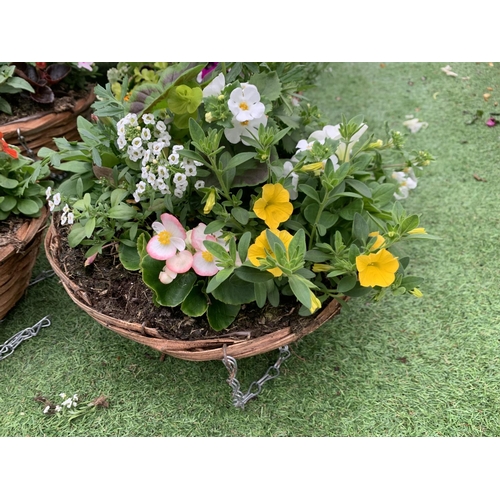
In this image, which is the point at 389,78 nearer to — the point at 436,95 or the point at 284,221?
the point at 436,95

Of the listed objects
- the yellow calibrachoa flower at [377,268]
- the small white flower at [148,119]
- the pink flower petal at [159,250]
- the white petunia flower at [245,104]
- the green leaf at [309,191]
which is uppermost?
the white petunia flower at [245,104]

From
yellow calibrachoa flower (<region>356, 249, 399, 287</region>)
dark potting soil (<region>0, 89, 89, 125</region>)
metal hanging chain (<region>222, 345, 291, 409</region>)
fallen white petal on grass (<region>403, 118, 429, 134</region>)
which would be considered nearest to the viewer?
yellow calibrachoa flower (<region>356, 249, 399, 287</region>)

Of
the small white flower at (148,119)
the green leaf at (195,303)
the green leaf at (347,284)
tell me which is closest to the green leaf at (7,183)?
the small white flower at (148,119)

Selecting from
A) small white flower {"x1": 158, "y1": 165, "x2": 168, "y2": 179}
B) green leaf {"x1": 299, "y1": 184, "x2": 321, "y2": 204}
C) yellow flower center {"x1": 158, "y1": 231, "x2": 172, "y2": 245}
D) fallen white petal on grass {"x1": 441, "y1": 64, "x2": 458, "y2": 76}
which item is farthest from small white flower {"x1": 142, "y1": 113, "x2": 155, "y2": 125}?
fallen white petal on grass {"x1": 441, "y1": 64, "x2": 458, "y2": 76}

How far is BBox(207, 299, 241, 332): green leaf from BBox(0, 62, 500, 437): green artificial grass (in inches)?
9.4

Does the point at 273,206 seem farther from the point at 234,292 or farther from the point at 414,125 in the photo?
the point at 414,125

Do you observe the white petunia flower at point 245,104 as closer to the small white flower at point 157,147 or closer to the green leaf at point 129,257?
the small white flower at point 157,147

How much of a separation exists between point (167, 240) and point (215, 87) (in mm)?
361

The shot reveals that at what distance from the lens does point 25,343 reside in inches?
54.4

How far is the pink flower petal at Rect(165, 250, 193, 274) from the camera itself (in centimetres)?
109

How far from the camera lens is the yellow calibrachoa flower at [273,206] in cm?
106

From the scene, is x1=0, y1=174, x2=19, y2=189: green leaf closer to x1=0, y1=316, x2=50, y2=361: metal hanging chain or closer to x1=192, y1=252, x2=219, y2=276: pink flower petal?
x1=0, y1=316, x2=50, y2=361: metal hanging chain

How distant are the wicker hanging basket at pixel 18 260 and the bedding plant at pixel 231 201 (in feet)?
0.60

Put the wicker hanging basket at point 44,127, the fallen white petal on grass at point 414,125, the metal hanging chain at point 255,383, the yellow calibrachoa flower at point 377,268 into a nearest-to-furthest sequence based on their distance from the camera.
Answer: the yellow calibrachoa flower at point 377,268 → the metal hanging chain at point 255,383 → the wicker hanging basket at point 44,127 → the fallen white petal on grass at point 414,125
